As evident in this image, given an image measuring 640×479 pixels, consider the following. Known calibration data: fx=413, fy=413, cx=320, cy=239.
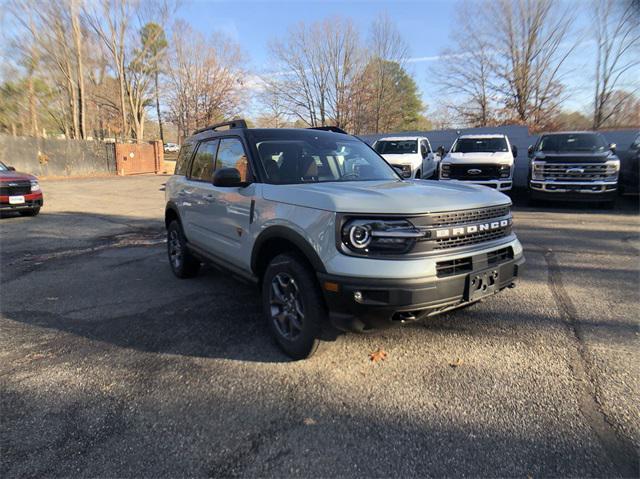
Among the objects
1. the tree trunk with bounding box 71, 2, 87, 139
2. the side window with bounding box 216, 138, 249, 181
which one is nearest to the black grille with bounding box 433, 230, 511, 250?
the side window with bounding box 216, 138, 249, 181

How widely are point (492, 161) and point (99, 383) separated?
1120 centimetres

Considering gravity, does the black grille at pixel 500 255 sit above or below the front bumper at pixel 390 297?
above

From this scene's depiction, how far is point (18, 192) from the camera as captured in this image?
1069 cm

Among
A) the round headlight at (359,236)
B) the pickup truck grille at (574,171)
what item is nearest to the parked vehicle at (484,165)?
the pickup truck grille at (574,171)

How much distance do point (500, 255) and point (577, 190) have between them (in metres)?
9.13

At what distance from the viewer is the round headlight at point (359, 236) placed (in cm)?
279

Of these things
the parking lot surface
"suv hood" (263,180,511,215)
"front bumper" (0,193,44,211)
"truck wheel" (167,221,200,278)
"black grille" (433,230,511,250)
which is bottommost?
the parking lot surface

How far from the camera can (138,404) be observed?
111 inches

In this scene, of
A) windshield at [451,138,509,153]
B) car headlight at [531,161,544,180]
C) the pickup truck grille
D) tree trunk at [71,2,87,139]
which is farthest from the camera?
tree trunk at [71,2,87,139]

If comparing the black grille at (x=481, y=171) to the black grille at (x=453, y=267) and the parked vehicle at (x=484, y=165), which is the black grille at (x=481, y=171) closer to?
the parked vehicle at (x=484, y=165)

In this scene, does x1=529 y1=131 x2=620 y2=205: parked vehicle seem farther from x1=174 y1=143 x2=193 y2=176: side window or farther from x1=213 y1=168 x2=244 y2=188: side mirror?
x1=213 y1=168 x2=244 y2=188: side mirror

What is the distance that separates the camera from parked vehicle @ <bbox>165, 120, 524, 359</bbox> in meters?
2.76

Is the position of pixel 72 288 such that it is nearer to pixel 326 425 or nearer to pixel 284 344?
pixel 284 344

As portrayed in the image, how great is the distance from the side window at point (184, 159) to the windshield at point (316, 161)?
1.91 metres
